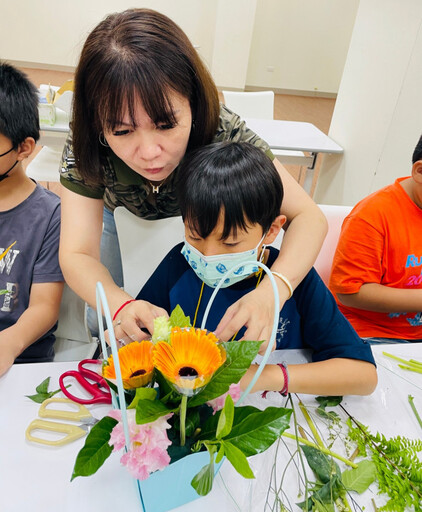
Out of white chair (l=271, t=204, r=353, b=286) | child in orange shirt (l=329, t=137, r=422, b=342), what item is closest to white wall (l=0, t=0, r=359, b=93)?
white chair (l=271, t=204, r=353, b=286)

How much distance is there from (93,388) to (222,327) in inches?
12.1

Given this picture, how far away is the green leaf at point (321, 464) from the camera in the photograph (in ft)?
2.36

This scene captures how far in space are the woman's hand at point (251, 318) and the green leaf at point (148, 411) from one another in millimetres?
206

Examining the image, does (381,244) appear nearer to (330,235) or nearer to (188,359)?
(330,235)

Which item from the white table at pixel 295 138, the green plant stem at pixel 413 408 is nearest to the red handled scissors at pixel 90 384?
the green plant stem at pixel 413 408

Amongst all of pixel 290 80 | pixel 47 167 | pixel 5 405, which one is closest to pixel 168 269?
pixel 5 405

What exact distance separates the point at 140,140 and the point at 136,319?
0.36 metres

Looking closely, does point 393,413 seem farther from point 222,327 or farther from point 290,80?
point 290,80

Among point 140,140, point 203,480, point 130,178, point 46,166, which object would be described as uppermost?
point 140,140

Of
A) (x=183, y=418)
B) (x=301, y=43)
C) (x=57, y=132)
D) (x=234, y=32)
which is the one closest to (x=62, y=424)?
(x=183, y=418)

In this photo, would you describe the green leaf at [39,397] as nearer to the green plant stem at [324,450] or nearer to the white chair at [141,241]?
the green plant stem at [324,450]

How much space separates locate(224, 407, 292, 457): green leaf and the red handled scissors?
0.35 meters

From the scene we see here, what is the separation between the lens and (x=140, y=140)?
2.82 ft

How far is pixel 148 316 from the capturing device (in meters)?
0.77
